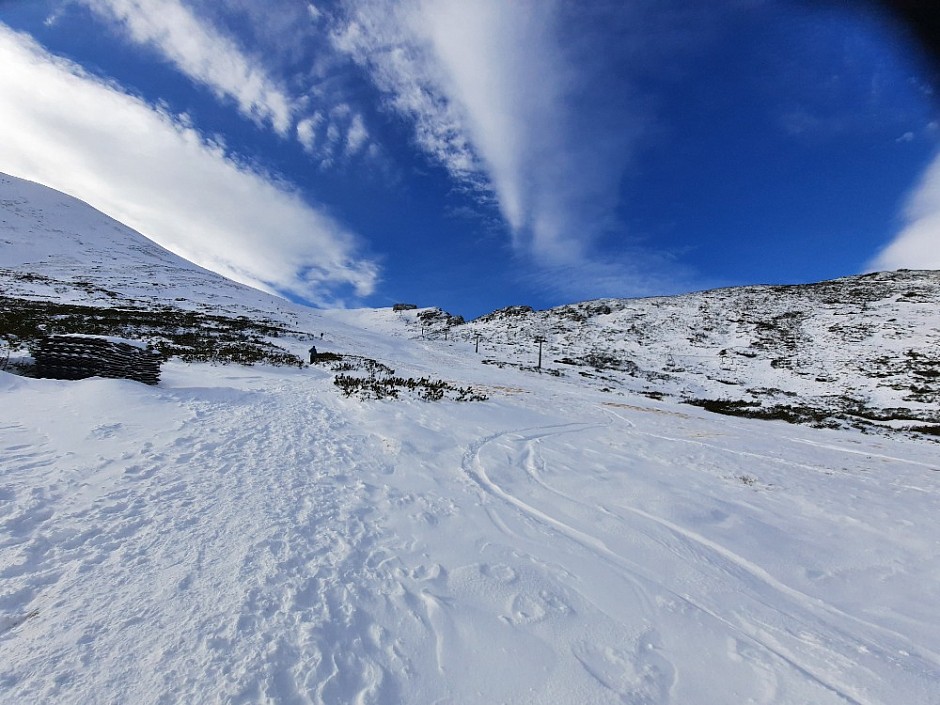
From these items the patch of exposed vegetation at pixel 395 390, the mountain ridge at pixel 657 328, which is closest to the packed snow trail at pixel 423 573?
the patch of exposed vegetation at pixel 395 390

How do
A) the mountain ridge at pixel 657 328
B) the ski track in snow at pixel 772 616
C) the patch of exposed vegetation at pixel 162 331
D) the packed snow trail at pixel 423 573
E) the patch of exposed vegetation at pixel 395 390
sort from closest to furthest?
the packed snow trail at pixel 423 573
the ski track in snow at pixel 772 616
the patch of exposed vegetation at pixel 395 390
the patch of exposed vegetation at pixel 162 331
the mountain ridge at pixel 657 328

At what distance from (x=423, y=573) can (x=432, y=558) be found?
255mm

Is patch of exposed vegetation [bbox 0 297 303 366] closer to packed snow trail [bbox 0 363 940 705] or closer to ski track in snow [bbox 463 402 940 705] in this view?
packed snow trail [bbox 0 363 940 705]

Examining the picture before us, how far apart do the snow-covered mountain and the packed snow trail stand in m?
0.02

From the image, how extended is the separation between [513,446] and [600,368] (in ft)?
96.6

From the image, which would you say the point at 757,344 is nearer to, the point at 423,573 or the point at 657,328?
the point at 657,328

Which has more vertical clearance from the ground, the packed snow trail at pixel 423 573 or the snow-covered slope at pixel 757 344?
the snow-covered slope at pixel 757 344

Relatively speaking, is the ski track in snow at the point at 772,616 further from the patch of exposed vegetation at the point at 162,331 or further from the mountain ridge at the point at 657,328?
the mountain ridge at the point at 657,328

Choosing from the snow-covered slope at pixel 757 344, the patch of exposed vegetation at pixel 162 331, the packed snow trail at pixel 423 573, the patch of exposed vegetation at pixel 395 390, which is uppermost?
the snow-covered slope at pixel 757 344

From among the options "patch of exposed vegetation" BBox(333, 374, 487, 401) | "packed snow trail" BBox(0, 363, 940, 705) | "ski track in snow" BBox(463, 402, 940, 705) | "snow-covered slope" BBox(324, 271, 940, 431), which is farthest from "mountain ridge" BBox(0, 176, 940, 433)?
"ski track in snow" BBox(463, 402, 940, 705)

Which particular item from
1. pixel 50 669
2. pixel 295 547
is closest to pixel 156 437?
pixel 295 547

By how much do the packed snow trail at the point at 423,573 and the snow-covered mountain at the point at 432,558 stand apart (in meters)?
0.02

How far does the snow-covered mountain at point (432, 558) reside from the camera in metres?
2.40

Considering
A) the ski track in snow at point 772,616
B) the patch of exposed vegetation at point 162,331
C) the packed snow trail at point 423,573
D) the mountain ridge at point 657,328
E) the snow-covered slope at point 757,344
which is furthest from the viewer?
the mountain ridge at point 657,328
